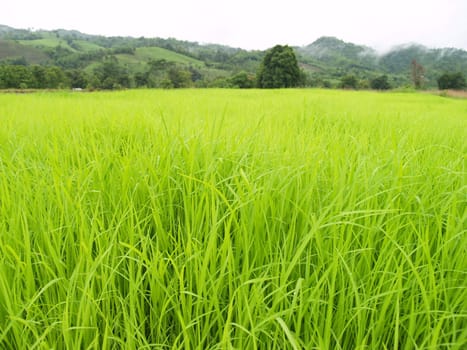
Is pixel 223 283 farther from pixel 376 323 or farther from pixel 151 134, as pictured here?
pixel 151 134

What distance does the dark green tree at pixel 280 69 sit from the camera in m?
39.0

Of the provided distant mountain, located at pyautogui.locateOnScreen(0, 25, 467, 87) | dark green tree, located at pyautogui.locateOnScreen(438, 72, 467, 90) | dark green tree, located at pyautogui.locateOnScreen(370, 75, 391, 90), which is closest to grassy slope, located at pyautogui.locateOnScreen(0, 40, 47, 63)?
distant mountain, located at pyautogui.locateOnScreen(0, 25, 467, 87)

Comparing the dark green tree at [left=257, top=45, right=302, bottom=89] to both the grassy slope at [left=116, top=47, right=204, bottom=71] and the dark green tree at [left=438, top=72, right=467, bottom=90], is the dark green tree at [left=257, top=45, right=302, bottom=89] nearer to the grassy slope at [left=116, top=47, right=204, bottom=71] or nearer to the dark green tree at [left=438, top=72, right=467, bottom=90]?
the dark green tree at [left=438, top=72, right=467, bottom=90]

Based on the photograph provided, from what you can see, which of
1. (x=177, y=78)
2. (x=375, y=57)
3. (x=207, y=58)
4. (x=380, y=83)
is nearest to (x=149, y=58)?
(x=207, y=58)

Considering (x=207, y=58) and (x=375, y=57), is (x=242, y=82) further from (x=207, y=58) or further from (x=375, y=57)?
(x=375, y=57)

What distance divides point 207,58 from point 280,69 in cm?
7494

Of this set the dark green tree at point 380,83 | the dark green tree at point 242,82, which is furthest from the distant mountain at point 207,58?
the dark green tree at point 242,82

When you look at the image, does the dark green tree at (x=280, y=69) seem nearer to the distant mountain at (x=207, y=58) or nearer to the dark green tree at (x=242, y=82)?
the dark green tree at (x=242, y=82)

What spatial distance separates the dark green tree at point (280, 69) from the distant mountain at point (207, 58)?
1024 centimetres

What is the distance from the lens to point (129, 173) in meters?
1.04

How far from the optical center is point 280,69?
128 ft

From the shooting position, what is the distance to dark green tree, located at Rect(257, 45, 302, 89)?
39.0 meters

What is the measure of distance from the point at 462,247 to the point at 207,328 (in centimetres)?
62

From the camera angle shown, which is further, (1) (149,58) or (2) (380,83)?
(1) (149,58)
